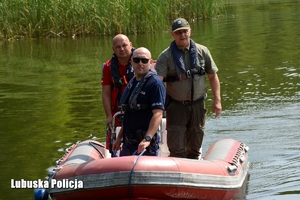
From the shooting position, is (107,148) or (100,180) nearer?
(100,180)

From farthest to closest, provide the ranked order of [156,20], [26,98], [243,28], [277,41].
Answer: [243,28]
[156,20]
[277,41]
[26,98]

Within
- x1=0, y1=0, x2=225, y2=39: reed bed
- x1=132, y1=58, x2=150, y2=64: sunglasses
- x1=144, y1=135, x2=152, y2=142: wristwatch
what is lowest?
x1=0, y1=0, x2=225, y2=39: reed bed

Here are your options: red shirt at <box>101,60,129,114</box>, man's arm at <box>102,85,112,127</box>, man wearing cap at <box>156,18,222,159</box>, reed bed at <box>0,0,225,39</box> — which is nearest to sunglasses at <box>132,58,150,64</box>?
man wearing cap at <box>156,18,222,159</box>

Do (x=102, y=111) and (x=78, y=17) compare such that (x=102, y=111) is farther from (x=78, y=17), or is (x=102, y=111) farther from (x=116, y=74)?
(x=78, y=17)

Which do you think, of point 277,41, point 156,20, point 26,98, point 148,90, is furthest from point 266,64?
point 148,90

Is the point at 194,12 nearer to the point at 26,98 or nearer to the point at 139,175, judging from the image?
the point at 26,98

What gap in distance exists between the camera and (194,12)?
26047mm

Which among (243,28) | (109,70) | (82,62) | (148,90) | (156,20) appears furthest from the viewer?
(243,28)

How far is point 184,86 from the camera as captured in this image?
768cm

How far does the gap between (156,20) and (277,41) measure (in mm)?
4217

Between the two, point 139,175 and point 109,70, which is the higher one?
point 109,70

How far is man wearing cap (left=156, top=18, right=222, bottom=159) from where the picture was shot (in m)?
7.59

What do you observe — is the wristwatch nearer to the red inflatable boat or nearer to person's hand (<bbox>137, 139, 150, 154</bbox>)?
person's hand (<bbox>137, 139, 150, 154</bbox>)

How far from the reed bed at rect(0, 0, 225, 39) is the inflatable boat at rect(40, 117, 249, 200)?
15102 mm
